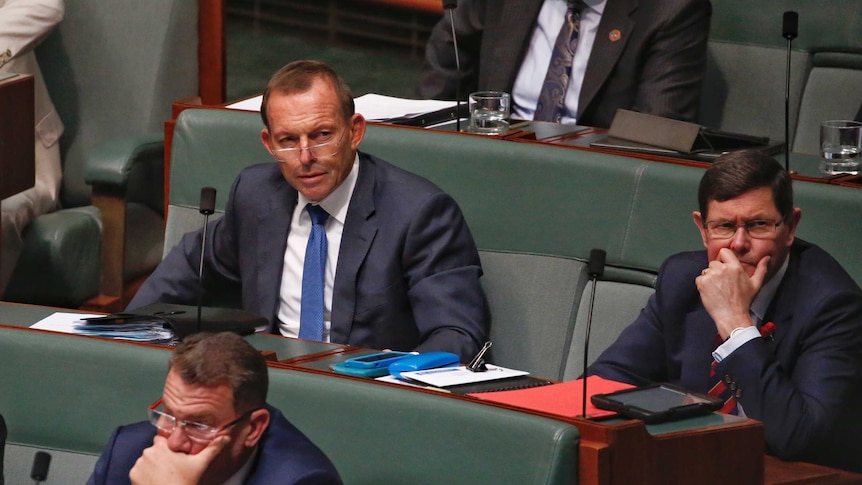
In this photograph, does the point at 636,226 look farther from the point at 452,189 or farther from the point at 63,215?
the point at 63,215

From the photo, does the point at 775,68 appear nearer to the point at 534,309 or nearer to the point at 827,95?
the point at 827,95

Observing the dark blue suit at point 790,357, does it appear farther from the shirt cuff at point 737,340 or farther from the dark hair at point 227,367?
the dark hair at point 227,367

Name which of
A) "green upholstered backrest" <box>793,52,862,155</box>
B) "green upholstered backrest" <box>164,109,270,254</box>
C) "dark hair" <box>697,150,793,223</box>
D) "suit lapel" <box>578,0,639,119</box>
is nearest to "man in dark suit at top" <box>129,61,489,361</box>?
"green upholstered backrest" <box>164,109,270,254</box>

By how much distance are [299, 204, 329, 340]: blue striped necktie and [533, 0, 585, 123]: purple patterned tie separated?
0.85 metres

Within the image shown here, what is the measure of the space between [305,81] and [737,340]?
0.82 m

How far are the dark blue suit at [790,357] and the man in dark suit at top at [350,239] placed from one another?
31 cm

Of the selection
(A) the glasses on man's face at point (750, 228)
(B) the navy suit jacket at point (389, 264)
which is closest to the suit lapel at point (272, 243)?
(B) the navy suit jacket at point (389, 264)

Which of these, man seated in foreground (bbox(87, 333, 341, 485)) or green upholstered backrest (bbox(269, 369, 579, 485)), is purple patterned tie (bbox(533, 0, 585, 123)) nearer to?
green upholstered backrest (bbox(269, 369, 579, 485))

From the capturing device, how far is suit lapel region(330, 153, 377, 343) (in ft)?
7.52

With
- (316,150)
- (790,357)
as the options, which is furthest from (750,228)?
(316,150)

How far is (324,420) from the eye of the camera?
1670mm

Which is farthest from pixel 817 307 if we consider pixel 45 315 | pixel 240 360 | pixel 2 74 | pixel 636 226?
pixel 2 74

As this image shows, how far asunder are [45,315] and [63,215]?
47.2 inches

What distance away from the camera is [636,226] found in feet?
7.57
